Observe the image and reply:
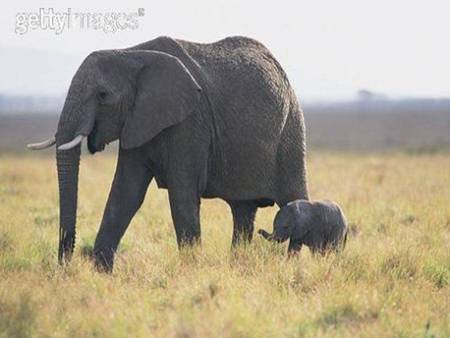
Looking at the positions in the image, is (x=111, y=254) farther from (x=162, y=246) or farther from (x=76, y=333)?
(x=76, y=333)

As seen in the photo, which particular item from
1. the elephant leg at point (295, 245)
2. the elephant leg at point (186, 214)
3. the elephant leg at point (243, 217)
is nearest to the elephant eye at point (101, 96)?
the elephant leg at point (186, 214)

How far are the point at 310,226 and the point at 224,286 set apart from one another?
201 centimetres

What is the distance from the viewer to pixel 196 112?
28.9 ft

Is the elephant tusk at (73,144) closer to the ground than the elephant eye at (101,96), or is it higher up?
closer to the ground

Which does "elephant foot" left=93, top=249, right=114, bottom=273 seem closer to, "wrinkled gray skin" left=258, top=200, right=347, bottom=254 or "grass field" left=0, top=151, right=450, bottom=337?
"grass field" left=0, top=151, right=450, bottom=337

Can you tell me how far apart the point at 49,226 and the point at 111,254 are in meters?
3.76

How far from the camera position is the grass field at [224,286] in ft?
21.4

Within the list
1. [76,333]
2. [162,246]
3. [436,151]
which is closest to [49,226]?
[162,246]

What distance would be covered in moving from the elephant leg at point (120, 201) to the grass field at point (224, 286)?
247 millimetres

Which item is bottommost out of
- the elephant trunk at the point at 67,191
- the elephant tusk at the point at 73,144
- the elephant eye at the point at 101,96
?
the elephant trunk at the point at 67,191

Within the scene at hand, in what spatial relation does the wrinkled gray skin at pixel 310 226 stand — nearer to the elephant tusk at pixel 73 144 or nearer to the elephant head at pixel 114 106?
the elephant head at pixel 114 106

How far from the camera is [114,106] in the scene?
846 cm

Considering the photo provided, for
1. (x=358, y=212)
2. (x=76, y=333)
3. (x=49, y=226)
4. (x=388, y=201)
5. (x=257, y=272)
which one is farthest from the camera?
(x=388, y=201)

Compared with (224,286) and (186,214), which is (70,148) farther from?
(224,286)
